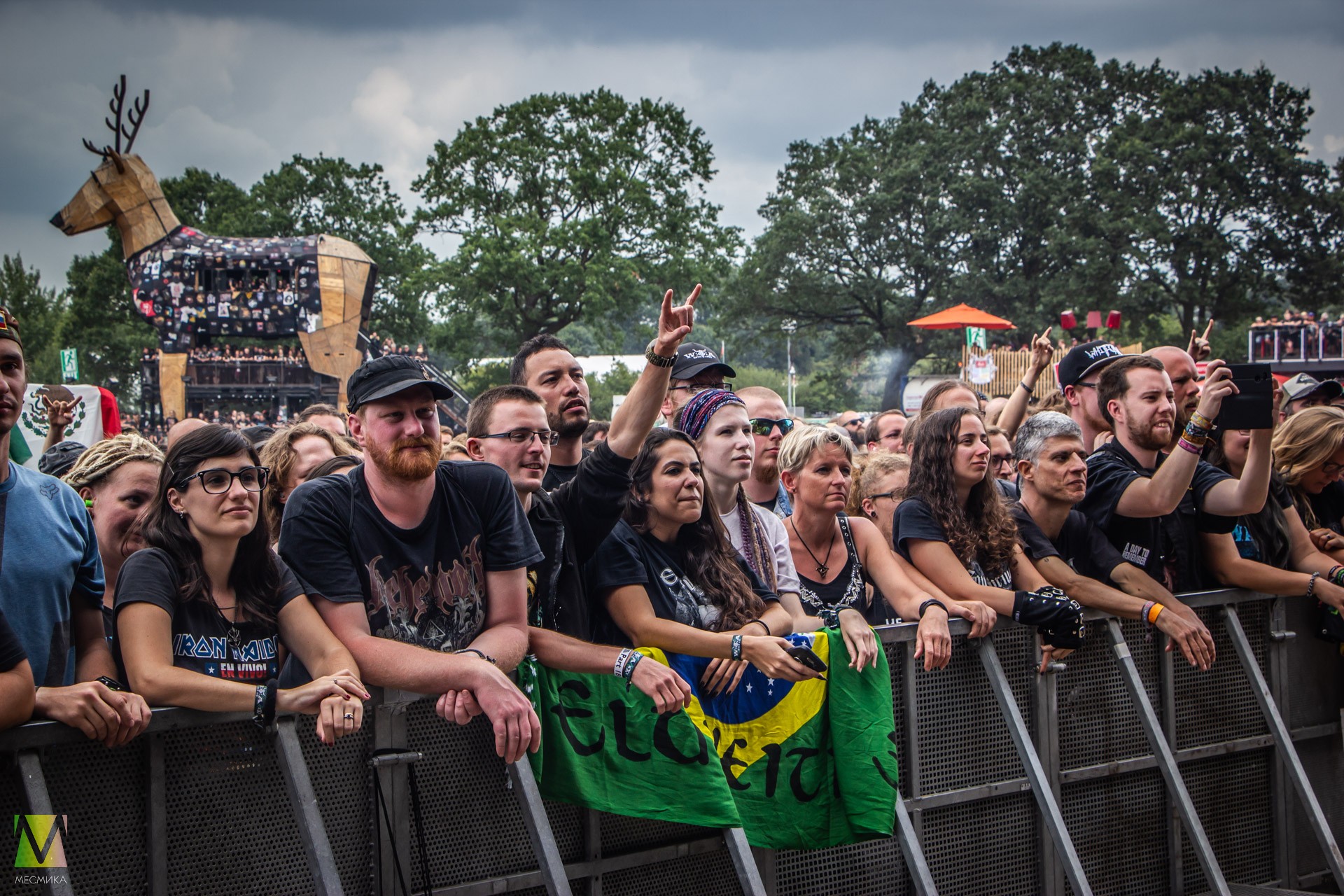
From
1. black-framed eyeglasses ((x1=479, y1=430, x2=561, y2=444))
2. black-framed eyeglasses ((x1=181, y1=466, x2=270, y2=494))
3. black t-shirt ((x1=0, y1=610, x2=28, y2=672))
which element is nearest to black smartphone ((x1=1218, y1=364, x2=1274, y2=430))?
black-framed eyeglasses ((x1=479, y1=430, x2=561, y2=444))

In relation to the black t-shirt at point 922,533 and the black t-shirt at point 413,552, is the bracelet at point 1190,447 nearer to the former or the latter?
the black t-shirt at point 922,533

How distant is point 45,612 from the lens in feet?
10.3

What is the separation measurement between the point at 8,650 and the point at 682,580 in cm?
205

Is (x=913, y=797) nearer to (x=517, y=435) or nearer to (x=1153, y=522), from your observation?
(x=1153, y=522)

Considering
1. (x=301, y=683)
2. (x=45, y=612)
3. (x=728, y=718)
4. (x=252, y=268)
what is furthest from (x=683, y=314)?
(x=252, y=268)

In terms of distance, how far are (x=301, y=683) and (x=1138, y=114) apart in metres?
47.1

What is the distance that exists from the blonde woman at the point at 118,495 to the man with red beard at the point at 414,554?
1.00 metres

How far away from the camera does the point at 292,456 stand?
4980 mm

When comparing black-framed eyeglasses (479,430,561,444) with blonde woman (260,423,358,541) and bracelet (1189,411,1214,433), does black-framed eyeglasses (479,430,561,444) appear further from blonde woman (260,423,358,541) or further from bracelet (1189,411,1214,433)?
bracelet (1189,411,1214,433)

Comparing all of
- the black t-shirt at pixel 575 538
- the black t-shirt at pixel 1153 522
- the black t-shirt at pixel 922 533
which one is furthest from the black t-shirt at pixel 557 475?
the black t-shirt at pixel 1153 522

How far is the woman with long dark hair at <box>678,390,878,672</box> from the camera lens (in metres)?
4.28

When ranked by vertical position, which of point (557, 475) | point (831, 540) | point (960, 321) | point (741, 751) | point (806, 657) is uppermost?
point (960, 321)

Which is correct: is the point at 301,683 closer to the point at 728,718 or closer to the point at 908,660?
the point at 728,718

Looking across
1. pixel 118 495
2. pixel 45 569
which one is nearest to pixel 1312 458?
pixel 118 495
